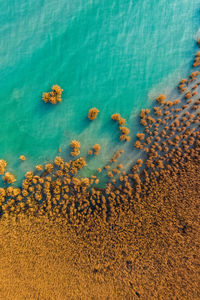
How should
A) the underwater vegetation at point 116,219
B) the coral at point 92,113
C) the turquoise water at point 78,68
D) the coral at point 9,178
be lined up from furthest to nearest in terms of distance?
the turquoise water at point 78,68, the coral at point 92,113, the coral at point 9,178, the underwater vegetation at point 116,219

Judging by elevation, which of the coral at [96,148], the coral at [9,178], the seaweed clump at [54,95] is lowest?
the coral at [96,148]

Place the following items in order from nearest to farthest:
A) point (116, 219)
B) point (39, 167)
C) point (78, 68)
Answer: point (116, 219), point (39, 167), point (78, 68)

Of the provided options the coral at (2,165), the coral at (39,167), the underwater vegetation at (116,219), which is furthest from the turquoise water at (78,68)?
the underwater vegetation at (116,219)

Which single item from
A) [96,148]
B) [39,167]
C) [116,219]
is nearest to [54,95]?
[96,148]

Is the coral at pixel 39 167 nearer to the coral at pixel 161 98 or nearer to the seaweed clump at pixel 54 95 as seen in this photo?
the seaweed clump at pixel 54 95

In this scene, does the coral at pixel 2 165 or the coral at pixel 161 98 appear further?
the coral at pixel 161 98

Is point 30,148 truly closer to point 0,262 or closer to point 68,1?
point 0,262

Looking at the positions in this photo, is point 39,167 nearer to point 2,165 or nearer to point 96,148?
point 2,165
